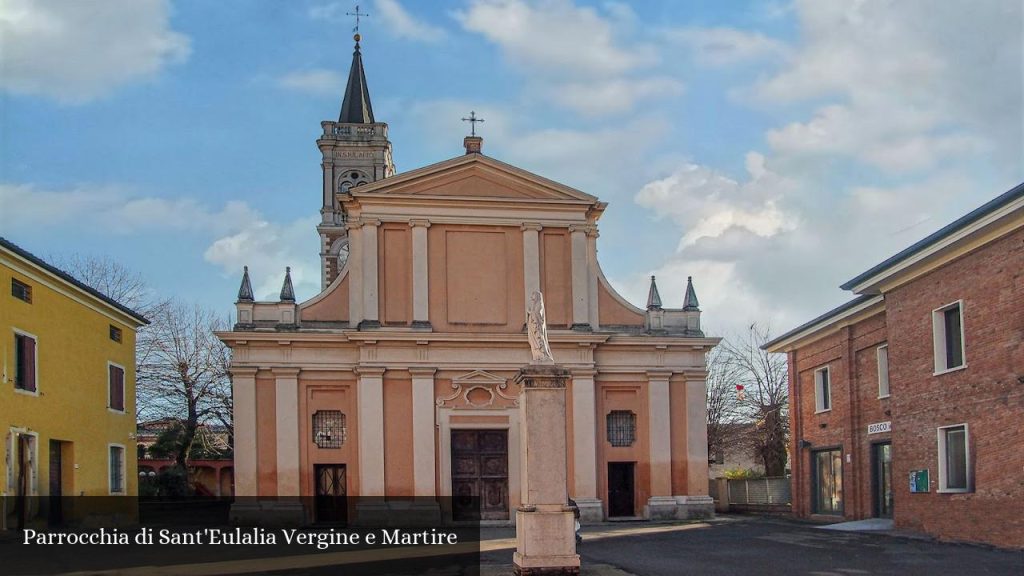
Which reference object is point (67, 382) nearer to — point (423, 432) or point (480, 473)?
point (423, 432)

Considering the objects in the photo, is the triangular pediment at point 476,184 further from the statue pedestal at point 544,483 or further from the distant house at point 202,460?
the distant house at point 202,460

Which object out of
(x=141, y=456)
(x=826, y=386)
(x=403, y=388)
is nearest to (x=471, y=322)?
(x=403, y=388)

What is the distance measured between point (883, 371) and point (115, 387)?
72.4 ft

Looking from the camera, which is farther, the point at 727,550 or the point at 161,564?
the point at 727,550

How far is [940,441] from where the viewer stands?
22.9 m

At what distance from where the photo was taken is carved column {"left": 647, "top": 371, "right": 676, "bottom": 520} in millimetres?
33312

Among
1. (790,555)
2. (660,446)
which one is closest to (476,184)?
(660,446)

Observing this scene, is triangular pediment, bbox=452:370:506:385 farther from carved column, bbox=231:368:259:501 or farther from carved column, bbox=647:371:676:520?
carved column, bbox=231:368:259:501

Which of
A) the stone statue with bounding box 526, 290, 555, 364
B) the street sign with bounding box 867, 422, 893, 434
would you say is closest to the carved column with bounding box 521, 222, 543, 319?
the street sign with bounding box 867, 422, 893, 434

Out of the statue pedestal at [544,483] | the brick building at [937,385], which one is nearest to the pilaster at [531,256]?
the brick building at [937,385]

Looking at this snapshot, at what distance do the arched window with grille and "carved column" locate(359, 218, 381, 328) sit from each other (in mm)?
2994

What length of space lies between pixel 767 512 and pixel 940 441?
16.1 m

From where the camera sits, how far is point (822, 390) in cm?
3241

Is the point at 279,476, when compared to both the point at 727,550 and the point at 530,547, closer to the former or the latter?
the point at 727,550
